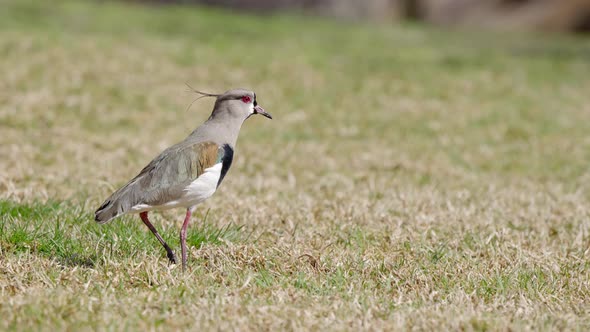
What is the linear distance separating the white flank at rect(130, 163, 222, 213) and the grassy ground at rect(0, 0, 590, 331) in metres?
0.38

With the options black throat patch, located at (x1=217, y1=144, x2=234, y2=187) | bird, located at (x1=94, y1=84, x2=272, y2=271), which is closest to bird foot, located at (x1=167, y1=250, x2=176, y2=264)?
bird, located at (x1=94, y1=84, x2=272, y2=271)

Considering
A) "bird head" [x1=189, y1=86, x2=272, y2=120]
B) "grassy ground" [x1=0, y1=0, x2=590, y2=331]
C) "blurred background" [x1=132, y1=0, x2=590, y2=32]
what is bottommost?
"grassy ground" [x1=0, y1=0, x2=590, y2=331]

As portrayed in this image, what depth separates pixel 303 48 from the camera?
16828 mm

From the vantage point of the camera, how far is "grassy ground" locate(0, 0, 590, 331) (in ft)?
15.4

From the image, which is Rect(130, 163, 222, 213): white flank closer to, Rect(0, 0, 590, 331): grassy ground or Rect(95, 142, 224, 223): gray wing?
Rect(95, 142, 224, 223): gray wing

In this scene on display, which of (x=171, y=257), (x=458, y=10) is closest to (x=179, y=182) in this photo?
(x=171, y=257)

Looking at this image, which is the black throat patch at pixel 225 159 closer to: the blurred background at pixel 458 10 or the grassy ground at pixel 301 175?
the grassy ground at pixel 301 175

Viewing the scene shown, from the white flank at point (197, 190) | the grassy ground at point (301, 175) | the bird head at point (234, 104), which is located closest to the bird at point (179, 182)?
the white flank at point (197, 190)

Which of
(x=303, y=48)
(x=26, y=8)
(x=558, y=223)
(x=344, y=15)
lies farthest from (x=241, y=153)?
(x=344, y=15)

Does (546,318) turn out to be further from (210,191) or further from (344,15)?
(344,15)

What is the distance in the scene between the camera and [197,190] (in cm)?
A: 510

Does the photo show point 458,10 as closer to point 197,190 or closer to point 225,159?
point 225,159

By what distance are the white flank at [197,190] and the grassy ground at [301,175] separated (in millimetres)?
377

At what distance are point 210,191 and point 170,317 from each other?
3.42 ft
